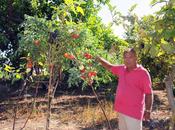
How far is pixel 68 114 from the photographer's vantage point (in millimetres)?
9438

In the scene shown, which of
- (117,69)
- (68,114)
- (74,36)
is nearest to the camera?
A: (117,69)

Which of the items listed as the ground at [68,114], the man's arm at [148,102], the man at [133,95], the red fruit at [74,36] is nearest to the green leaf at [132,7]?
the ground at [68,114]

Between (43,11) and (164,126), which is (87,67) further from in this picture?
(43,11)

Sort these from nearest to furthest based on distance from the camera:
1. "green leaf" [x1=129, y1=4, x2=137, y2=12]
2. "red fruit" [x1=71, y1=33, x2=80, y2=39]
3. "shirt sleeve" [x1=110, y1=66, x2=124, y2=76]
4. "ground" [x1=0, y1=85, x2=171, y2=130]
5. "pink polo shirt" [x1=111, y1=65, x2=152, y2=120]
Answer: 1. "pink polo shirt" [x1=111, y1=65, x2=152, y2=120]
2. "shirt sleeve" [x1=110, y1=66, x2=124, y2=76]
3. "red fruit" [x1=71, y1=33, x2=80, y2=39]
4. "ground" [x1=0, y1=85, x2=171, y2=130]
5. "green leaf" [x1=129, y1=4, x2=137, y2=12]

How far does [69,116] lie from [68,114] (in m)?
0.19

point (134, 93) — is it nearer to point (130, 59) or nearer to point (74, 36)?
point (130, 59)

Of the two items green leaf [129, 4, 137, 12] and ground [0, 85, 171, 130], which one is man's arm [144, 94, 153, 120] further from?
green leaf [129, 4, 137, 12]

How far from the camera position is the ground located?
839 cm

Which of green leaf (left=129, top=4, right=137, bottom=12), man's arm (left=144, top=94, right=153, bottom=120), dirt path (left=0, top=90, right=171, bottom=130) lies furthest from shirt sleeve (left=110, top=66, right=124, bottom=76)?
green leaf (left=129, top=4, right=137, bottom=12)

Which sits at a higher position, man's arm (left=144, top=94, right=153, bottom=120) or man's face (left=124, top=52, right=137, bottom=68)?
man's face (left=124, top=52, right=137, bottom=68)

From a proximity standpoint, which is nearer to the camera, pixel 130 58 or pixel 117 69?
pixel 130 58

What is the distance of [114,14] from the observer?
37.2 feet

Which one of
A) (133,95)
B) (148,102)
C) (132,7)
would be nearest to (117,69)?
(133,95)

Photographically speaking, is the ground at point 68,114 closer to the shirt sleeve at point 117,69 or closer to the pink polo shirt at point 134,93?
the shirt sleeve at point 117,69
